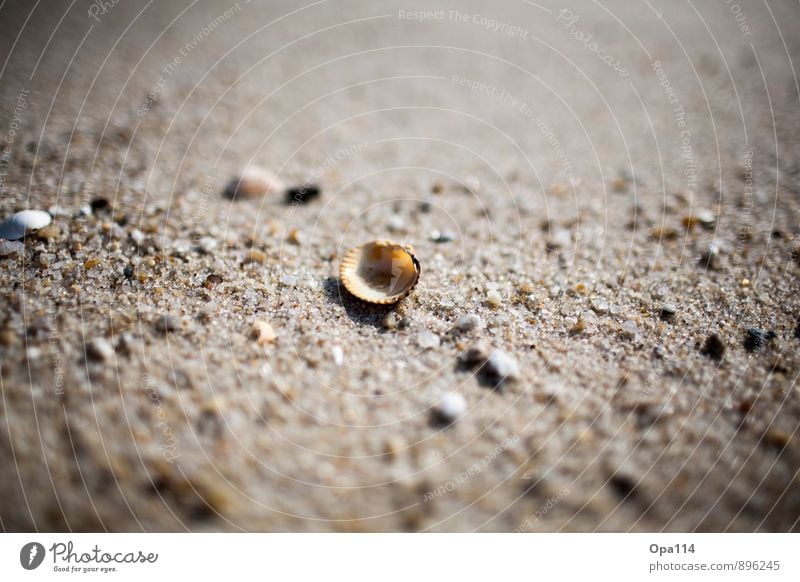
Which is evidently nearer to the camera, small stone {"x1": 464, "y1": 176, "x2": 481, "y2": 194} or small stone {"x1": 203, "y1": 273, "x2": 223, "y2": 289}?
small stone {"x1": 203, "y1": 273, "x2": 223, "y2": 289}

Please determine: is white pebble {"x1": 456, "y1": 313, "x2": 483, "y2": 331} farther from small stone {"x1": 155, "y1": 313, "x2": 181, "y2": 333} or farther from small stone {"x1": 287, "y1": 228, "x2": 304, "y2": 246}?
small stone {"x1": 155, "y1": 313, "x2": 181, "y2": 333}

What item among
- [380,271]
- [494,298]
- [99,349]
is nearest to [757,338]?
[494,298]

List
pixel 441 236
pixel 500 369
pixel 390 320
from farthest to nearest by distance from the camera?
pixel 441 236 → pixel 390 320 → pixel 500 369

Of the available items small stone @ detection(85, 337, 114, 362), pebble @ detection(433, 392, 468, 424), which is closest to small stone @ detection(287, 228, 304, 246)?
small stone @ detection(85, 337, 114, 362)

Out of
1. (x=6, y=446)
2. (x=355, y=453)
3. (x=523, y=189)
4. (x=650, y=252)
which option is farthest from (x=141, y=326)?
(x=650, y=252)

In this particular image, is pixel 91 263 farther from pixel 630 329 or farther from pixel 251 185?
pixel 630 329
